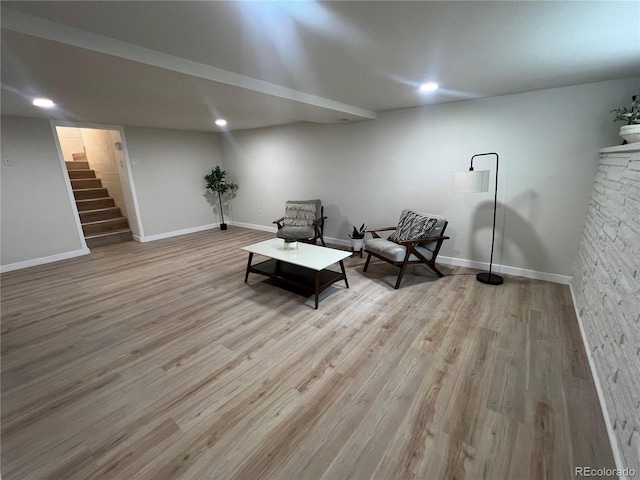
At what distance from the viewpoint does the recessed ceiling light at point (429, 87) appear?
2.78 metres

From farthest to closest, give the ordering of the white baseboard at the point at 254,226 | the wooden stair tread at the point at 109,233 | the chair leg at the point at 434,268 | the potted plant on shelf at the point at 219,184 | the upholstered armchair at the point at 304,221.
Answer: the potted plant on shelf at the point at 219,184 → the white baseboard at the point at 254,226 → the wooden stair tread at the point at 109,233 → the upholstered armchair at the point at 304,221 → the chair leg at the point at 434,268

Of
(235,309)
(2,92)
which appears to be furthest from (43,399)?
(2,92)

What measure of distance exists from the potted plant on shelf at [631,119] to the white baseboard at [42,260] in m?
7.14

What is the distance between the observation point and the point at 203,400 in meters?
1.78

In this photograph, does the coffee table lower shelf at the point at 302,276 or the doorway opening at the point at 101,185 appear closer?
the coffee table lower shelf at the point at 302,276

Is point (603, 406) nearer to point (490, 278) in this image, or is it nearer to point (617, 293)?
point (617, 293)

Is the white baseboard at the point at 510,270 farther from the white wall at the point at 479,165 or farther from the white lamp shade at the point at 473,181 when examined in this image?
the white lamp shade at the point at 473,181

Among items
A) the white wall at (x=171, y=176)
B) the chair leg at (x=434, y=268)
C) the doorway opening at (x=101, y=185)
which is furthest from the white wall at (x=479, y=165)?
the doorway opening at (x=101, y=185)

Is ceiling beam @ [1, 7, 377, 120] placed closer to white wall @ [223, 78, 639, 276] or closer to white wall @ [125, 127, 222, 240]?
white wall @ [223, 78, 639, 276]

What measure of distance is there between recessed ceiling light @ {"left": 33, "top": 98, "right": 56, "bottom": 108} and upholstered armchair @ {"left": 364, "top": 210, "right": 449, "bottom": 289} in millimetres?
4002

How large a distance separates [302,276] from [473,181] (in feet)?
7.02

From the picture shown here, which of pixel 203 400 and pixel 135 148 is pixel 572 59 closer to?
pixel 203 400

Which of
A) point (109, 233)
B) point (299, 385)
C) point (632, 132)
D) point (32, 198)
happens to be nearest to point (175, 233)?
point (109, 233)

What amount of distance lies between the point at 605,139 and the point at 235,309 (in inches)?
164
